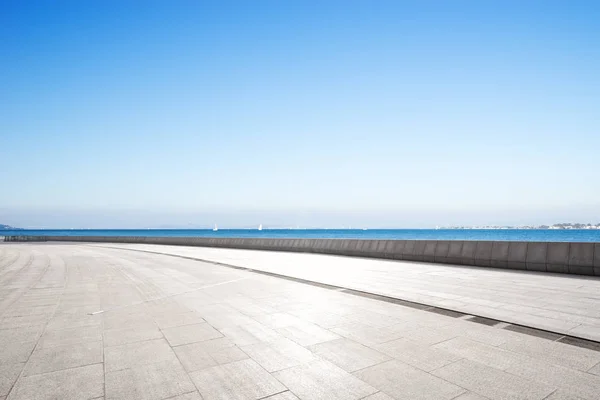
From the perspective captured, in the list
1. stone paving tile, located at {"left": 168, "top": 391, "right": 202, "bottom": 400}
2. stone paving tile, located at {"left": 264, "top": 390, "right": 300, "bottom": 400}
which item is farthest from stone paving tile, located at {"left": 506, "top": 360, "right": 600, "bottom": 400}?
stone paving tile, located at {"left": 168, "top": 391, "right": 202, "bottom": 400}

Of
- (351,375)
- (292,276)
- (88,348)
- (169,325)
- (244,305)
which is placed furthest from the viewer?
(292,276)

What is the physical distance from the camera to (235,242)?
32.6 m

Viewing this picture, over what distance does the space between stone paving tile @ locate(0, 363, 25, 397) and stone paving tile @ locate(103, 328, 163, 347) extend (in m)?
1.04

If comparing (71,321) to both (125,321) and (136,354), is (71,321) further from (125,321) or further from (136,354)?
(136,354)

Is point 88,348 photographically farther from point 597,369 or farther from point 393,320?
point 597,369

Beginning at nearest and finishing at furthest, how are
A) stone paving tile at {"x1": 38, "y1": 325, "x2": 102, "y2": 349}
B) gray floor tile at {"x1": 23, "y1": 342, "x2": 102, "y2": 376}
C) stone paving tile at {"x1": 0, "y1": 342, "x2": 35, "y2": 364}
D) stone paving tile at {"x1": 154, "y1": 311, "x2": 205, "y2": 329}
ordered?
gray floor tile at {"x1": 23, "y1": 342, "x2": 102, "y2": 376}, stone paving tile at {"x1": 0, "y1": 342, "x2": 35, "y2": 364}, stone paving tile at {"x1": 38, "y1": 325, "x2": 102, "y2": 349}, stone paving tile at {"x1": 154, "y1": 311, "x2": 205, "y2": 329}

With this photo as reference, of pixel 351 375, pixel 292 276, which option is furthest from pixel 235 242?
pixel 351 375

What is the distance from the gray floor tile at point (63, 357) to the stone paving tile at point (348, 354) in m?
2.89

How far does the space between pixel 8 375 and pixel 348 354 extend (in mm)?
4043

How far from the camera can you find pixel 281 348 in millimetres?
5035

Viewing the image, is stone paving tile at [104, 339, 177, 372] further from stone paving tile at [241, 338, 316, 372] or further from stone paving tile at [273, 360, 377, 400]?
stone paving tile at [273, 360, 377, 400]

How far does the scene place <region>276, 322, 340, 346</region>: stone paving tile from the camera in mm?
5367

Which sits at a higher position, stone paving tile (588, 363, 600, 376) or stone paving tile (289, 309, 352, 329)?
stone paving tile (588, 363, 600, 376)

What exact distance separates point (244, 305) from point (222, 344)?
258 centimetres
